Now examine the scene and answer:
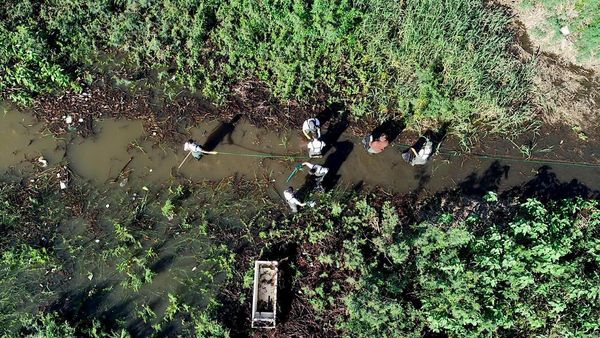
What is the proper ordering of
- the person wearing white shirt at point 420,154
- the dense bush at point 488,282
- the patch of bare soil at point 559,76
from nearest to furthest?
the dense bush at point 488,282, the person wearing white shirt at point 420,154, the patch of bare soil at point 559,76

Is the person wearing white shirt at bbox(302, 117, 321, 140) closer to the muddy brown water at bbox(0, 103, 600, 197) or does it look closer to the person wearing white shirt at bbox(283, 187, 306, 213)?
the muddy brown water at bbox(0, 103, 600, 197)

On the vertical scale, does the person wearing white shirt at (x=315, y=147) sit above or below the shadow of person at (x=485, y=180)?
above

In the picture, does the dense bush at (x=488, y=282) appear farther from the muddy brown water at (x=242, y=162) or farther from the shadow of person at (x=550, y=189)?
the muddy brown water at (x=242, y=162)

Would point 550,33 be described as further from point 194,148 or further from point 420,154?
point 194,148

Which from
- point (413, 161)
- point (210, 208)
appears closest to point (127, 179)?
point (210, 208)

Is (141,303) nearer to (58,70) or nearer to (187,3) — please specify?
(58,70)

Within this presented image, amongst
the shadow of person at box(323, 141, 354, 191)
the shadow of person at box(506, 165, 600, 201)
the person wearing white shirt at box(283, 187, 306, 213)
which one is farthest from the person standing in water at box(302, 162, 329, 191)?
the shadow of person at box(506, 165, 600, 201)

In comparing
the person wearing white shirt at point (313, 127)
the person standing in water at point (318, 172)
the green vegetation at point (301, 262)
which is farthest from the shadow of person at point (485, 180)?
the person wearing white shirt at point (313, 127)
